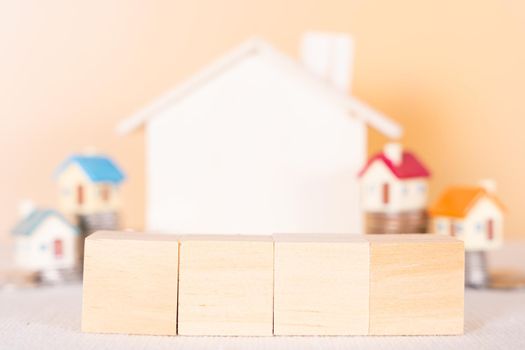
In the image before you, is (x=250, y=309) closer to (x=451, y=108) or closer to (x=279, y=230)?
(x=279, y=230)

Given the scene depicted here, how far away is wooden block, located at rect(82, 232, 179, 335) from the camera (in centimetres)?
96

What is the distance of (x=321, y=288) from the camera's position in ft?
3.14

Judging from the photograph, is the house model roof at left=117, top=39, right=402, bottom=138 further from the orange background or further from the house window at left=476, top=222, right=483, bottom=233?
the orange background

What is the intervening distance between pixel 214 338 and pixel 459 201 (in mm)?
641

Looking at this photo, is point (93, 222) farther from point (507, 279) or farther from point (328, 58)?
point (507, 279)

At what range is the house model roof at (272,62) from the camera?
139cm

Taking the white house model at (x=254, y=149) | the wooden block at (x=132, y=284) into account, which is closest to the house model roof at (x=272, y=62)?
the white house model at (x=254, y=149)

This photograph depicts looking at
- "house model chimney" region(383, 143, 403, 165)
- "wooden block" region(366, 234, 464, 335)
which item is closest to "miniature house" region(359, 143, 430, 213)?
"house model chimney" region(383, 143, 403, 165)

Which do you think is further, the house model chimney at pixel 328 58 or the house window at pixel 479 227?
the house model chimney at pixel 328 58

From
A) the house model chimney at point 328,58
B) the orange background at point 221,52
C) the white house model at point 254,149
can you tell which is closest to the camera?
the white house model at point 254,149

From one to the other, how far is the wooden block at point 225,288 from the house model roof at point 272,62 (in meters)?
0.53

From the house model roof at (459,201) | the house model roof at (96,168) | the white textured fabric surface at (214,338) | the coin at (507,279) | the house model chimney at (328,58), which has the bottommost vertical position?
the white textured fabric surface at (214,338)

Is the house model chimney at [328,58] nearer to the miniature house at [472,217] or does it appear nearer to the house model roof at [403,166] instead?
the house model roof at [403,166]

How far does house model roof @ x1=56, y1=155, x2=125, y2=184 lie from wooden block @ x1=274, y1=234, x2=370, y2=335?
0.65m
